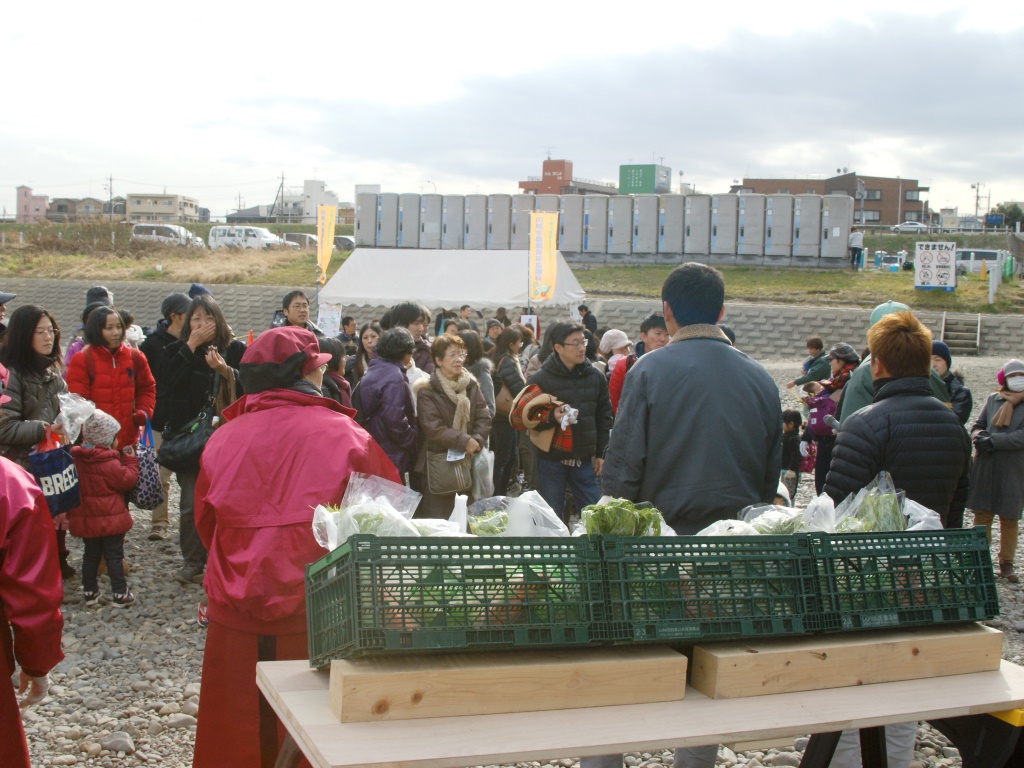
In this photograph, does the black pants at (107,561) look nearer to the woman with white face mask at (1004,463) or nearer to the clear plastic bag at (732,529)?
the clear plastic bag at (732,529)

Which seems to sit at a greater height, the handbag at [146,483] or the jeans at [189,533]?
the handbag at [146,483]

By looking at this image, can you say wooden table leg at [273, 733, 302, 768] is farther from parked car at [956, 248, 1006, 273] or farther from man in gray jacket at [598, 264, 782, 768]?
parked car at [956, 248, 1006, 273]

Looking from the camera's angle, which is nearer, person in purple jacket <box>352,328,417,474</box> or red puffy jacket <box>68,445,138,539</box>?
red puffy jacket <box>68,445,138,539</box>

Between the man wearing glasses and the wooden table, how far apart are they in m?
4.25

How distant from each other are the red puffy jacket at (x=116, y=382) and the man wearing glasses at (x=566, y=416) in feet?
9.14

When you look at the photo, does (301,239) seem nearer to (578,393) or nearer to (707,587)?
(578,393)

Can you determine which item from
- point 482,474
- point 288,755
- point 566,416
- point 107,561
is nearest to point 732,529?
point 288,755

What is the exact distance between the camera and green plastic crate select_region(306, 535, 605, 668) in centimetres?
223

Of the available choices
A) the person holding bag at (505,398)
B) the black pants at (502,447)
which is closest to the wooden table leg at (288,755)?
the person holding bag at (505,398)

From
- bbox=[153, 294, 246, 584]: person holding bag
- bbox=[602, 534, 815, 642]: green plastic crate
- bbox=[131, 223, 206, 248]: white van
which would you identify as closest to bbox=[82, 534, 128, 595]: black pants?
bbox=[153, 294, 246, 584]: person holding bag

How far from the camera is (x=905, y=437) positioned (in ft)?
12.9


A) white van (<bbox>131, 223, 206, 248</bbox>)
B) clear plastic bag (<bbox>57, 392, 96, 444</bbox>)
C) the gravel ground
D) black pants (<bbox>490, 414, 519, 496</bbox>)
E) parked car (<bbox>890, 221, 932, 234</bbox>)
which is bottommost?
the gravel ground

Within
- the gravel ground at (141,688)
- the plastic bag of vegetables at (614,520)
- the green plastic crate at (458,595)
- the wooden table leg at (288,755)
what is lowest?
the gravel ground at (141,688)

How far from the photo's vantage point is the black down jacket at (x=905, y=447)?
3.92 m
